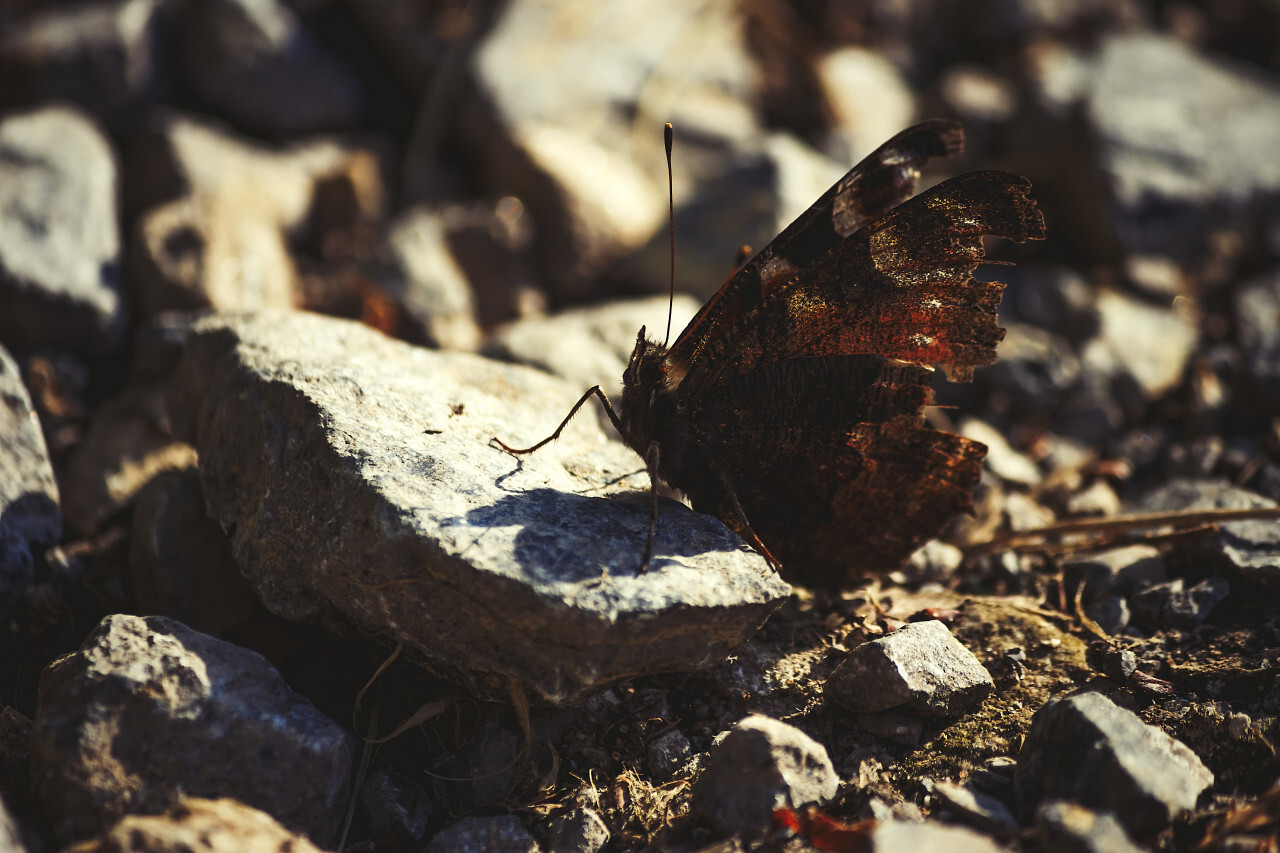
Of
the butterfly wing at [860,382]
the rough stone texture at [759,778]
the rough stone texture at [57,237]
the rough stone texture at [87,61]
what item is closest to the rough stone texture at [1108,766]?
the rough stone texture at [759,778]

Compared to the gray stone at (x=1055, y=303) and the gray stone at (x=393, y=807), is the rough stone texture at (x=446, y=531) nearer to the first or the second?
the gray stone at (x=393, y=807)

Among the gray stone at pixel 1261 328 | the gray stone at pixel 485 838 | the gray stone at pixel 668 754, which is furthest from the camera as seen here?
the gray stone at pixel 1261 328

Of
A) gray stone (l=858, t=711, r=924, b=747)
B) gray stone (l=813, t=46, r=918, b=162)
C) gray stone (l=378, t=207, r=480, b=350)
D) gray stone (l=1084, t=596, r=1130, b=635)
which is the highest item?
gray stone (l=813, t=46, r=918, b=162)

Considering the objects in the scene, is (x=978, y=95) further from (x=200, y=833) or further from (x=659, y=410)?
(x=200, y=833)

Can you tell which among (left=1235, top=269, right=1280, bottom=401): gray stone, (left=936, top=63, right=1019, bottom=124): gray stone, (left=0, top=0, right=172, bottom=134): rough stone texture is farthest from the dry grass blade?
(left=0, top=0, right=172, bottom=134): rough stone texture

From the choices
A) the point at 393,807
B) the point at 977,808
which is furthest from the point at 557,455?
the point at 977,808

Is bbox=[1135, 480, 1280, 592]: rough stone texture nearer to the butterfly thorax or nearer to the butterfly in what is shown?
the butterfly
